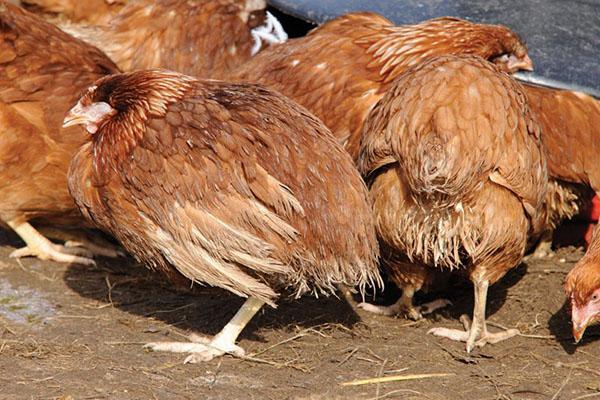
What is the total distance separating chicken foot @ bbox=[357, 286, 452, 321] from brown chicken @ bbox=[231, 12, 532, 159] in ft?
2.39

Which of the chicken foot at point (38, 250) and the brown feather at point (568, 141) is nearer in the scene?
the brown feather at point (568, 141)

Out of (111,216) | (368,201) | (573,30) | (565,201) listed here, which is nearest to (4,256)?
(111,216)

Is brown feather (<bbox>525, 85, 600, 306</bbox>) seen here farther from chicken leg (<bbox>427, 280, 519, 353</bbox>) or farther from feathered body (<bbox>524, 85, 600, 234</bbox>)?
chicken leg (<bbox>427, 280, 519, 353</bbox>)

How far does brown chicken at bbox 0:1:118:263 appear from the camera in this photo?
4.70 meters

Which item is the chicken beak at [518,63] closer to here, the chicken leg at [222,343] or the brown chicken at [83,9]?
the chicken leg at [222,343]

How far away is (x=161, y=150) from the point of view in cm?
375

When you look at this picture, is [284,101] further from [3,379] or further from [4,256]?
[4,256]

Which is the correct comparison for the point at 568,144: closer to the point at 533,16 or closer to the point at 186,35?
the point at 533,16

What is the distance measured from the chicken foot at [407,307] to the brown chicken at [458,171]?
0.84 feet

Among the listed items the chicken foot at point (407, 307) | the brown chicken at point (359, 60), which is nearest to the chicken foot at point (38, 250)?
the brown chicken at point (359, 60)

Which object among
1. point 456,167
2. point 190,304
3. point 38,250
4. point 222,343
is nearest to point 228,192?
point 222,343

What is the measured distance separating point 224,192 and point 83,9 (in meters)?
2.98

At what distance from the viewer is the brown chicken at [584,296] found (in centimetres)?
399

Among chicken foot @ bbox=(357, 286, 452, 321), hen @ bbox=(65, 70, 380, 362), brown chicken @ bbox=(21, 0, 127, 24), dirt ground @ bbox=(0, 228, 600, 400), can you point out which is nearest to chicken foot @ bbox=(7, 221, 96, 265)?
dirt ground @ bbox=(0, 228, 600, 400)
